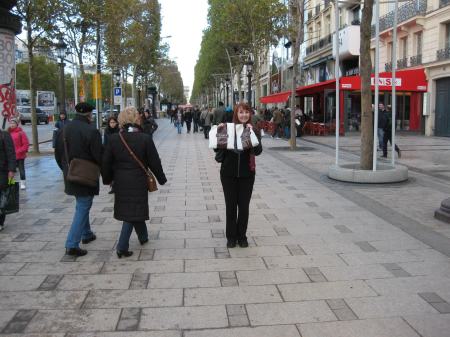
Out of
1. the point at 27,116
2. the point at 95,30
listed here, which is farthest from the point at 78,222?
the point at 27,116

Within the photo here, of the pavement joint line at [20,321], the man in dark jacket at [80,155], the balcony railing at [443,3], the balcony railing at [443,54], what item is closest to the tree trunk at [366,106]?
the man in dark jacket at [80,155]

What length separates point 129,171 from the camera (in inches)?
211

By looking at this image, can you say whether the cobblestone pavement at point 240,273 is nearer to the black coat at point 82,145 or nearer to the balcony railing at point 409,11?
the black coat at point 82,145

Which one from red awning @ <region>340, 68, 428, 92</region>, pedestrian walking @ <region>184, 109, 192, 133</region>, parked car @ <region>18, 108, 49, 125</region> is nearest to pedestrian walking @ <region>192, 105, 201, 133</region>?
pedestrian walking @ <region>184, 109, 192, 133</region>

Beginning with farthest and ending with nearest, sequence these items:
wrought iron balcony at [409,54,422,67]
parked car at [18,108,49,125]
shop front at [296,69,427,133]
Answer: parked car at [18,108,49,125] → wrought iron balcony at [409,54,422,67] → shop front at [296,69,427,133]

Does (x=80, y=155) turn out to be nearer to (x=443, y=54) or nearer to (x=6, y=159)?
(x=6, y=159)

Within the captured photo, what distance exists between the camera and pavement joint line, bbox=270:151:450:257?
596cm

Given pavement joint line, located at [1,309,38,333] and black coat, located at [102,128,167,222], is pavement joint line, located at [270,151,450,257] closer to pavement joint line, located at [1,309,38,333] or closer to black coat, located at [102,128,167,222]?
black coat, located at [102,128,167,222]

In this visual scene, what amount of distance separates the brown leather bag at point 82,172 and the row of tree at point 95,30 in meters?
12.0

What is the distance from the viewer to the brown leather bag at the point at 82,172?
5430mm

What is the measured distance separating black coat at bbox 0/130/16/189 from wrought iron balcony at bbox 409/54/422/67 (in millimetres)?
24978

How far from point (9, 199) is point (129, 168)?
2228 millimetres

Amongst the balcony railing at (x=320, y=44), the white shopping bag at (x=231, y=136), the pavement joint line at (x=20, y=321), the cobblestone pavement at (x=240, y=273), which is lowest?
the pavement joint line at (x=20, y=321)

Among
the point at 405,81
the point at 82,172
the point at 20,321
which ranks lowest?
the point at 20,321
